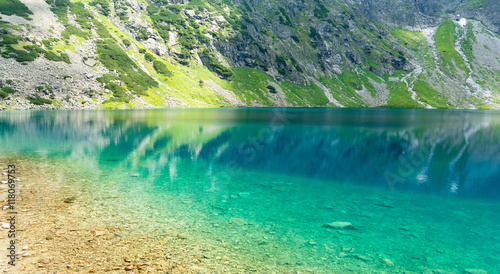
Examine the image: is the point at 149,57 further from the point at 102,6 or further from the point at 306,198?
the point at 306,198

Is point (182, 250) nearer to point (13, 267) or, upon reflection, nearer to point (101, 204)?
point (13, 267)

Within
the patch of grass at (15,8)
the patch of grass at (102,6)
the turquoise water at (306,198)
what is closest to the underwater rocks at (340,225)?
the turquoise water at (306,198)

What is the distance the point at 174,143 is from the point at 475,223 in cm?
3490

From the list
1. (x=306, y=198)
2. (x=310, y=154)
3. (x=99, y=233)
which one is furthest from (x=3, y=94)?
(x=306, y=198)

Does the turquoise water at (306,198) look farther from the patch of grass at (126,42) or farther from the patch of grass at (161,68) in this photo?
the patch of grass at (126,42)

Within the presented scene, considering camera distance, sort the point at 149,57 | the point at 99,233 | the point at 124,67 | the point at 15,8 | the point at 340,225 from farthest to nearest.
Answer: the point at 149,57 < the point at 124,67 < the point at 15,8 < the point at 340,225 < the point at 99,233

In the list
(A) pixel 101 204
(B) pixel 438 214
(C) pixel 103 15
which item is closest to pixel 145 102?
(C) pixel 103 15

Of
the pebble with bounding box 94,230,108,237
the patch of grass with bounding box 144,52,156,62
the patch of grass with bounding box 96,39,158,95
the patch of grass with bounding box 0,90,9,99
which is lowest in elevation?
the pebble with bounding box 94,230,108,237

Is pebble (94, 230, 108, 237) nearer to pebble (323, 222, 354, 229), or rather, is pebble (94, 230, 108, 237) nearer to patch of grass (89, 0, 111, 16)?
pebble (323, 222, 354, 229)

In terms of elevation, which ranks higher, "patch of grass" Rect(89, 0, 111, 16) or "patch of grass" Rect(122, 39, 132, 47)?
"patch of grass" Rect(89, 0, 111, 16)

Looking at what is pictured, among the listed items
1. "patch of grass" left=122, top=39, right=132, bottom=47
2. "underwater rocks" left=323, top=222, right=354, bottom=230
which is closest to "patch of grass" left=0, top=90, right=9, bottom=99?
"patch of grass" left=122, top=39, right=132, bottom=47

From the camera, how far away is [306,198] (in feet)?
59.2

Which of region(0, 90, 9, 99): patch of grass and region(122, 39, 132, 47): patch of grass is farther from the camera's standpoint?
region(122, 39, 132, 47): patch of grass

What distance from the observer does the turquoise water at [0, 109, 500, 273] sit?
11.2m
